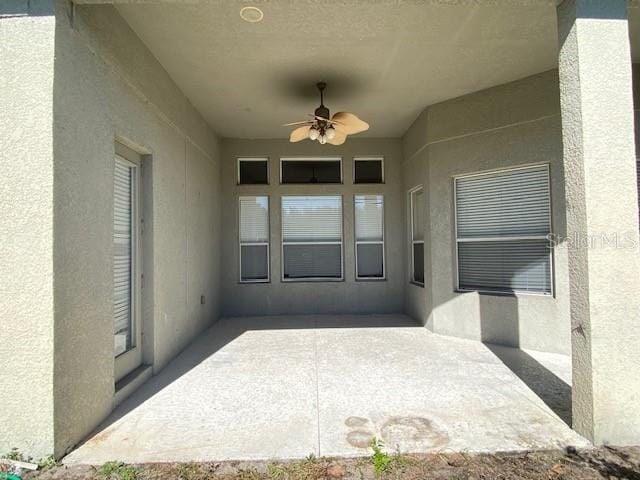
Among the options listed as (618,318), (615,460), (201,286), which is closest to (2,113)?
(201,286)

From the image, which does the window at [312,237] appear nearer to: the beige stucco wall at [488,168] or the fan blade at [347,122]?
the beige stucco wall at [488,168]

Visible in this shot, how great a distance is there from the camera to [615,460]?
2.06 m

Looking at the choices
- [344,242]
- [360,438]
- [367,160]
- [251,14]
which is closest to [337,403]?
[360,438]

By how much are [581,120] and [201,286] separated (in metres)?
4.69

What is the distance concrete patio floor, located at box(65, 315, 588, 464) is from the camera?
2.25 metres

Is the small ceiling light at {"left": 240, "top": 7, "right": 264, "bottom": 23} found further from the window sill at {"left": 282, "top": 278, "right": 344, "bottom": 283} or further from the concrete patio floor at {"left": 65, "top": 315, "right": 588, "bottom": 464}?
the window sill at {"left": 282, "top": 278, "right": 344, "bottom": 283}

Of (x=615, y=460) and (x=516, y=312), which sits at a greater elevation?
(x=516, y=312)

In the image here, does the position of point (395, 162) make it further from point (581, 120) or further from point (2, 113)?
point (2, 113)

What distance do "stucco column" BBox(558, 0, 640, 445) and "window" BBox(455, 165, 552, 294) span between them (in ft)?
6.73

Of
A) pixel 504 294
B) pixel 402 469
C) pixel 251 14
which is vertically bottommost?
pixel 402 469

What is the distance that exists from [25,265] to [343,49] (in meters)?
3.20

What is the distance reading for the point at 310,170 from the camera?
6.50m

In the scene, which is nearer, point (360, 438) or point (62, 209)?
point (62, 209)

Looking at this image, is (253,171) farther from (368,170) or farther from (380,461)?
(380,461)
